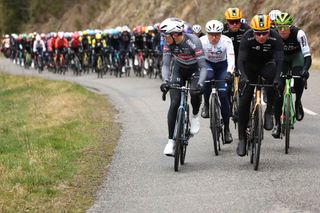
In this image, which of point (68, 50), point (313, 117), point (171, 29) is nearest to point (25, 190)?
point (171, 29)

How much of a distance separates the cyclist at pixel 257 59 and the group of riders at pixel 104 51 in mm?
16092

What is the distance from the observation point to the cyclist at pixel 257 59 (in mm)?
8922

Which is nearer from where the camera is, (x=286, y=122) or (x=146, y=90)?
(x=286, y=122)

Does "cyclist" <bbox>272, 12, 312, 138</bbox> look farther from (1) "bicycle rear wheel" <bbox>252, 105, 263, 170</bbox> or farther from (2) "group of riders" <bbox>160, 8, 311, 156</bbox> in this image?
(1) "bicycle rear wheel" <bbox>252, 105, 263, 170</bbox>

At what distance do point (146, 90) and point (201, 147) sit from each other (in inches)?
442

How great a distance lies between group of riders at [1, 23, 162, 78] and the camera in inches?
1086

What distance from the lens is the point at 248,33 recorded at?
915 centimetres

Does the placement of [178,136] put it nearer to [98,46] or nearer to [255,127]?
[255,127]

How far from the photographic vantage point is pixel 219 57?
10.9m

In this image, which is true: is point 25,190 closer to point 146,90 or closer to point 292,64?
point 292,64

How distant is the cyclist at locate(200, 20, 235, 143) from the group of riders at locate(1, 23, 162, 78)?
567 inches

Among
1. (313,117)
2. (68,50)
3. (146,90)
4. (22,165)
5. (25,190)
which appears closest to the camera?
(25,190)

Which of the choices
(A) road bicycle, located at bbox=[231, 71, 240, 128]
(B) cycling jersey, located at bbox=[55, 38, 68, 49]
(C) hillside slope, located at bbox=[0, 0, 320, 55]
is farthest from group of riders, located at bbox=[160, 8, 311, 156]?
(B) cycling jersey, located at bbox=[55, 38, 68, 49]

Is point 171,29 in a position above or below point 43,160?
above
